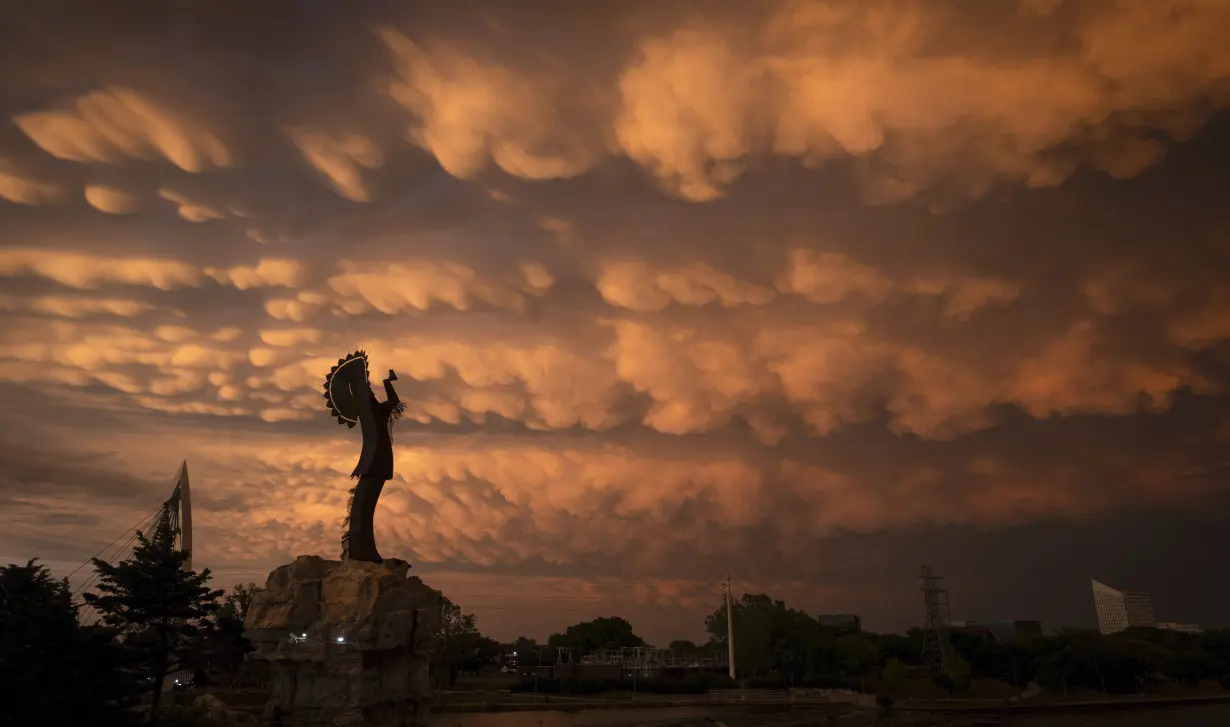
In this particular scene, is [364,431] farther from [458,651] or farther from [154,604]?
[458,651]

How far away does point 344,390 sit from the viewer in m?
43.8

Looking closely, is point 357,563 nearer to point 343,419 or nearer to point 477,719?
point 343,419

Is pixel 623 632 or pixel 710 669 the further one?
pixel 623 632

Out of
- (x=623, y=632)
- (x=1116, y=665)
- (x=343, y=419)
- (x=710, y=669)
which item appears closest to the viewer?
(x=343, y=419)

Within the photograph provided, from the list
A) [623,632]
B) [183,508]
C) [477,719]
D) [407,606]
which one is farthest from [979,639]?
[183,508]

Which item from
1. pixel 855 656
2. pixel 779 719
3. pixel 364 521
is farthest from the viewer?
pixel 855 656

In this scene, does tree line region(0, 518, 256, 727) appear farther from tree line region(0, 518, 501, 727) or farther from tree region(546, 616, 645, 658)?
tree region(546, 616, 645, 658)

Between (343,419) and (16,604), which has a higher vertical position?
(343,419)

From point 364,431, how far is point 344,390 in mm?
2720

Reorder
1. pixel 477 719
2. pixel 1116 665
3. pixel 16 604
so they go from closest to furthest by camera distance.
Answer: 1. pixel 16 604
2. pixel 477 719
3. pixel 1116 665

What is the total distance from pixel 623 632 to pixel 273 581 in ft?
285

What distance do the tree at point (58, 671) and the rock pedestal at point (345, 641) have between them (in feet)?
24.8

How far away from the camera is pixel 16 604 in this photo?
31.6 metres

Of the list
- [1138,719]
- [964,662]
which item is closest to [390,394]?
[1138,719]
